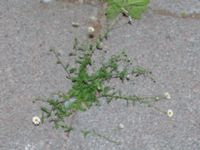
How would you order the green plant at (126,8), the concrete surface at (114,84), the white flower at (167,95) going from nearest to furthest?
1. the concrete surface at (114,84)
2. the white flower at (167,95)
3. the green plant at (126,8)

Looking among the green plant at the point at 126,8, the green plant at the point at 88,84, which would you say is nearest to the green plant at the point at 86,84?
the green plant at the point at 88,84

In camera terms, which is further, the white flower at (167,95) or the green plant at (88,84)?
the white flower at (167,95)

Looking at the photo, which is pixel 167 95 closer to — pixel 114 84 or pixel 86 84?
pixel 114 84

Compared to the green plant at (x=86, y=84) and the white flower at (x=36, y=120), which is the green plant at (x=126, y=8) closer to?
the green plant at (x=86, y=84)

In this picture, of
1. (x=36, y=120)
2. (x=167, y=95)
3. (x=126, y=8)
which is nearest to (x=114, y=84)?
(x=167, y=95)

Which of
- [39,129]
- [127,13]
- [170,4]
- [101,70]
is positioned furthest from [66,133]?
[170,4]

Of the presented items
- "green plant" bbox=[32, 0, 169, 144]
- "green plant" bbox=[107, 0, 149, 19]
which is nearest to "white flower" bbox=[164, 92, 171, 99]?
"green plant" bbox=[32, 0, 169, 144]

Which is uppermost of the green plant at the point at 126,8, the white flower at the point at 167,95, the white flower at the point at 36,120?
the green plant at the point at 126,8

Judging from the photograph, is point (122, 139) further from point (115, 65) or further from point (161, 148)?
point (115, 65)
